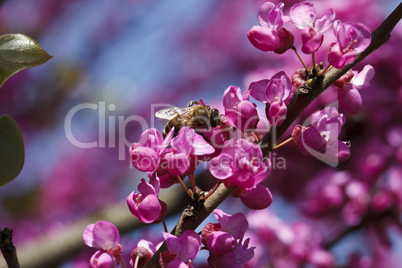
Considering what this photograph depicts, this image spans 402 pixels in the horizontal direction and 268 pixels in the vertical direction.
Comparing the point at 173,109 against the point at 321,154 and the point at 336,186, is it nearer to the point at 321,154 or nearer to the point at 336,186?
the point at 321,154

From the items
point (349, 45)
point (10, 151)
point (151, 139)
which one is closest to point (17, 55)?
point (10, 151)

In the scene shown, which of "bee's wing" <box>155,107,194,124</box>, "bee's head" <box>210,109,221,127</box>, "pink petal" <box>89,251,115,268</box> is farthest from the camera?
"bee's wing" <box>155,107,194,124</box>

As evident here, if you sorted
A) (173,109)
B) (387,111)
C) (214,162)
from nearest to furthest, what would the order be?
(214,162)
(173,109)
(387,111)

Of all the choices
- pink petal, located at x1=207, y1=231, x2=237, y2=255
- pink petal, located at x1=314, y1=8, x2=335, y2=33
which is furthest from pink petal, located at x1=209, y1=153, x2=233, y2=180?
pink petal, located at x1=314, y1=8, x2=335, y2=33

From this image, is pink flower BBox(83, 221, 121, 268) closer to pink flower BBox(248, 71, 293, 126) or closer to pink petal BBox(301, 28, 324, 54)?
pink flower BBox(248, 71, 293, 126)

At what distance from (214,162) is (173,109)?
56 cm

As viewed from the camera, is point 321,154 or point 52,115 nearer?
point 321,154

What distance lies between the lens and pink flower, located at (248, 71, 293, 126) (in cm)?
96


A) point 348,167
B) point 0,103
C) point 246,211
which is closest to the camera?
point 348,167

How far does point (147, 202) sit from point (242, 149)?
21 cm

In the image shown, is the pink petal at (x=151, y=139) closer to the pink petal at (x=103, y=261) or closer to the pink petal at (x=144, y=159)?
the pink petal at (x=144, y=159)

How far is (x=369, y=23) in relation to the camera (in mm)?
2699

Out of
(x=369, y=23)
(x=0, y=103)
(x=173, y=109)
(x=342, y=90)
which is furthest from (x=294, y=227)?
(x=0, y=103)

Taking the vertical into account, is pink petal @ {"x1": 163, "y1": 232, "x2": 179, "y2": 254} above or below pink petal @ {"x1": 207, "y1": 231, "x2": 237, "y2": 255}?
above
